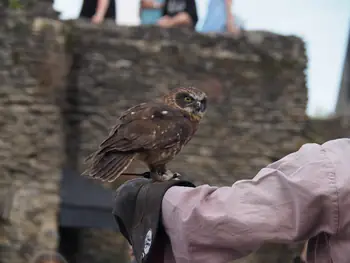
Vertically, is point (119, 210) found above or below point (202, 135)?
above

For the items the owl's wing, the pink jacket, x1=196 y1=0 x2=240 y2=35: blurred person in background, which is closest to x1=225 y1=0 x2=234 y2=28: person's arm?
x1=196 y1=0 x2=240 y2=35: blurred person in background

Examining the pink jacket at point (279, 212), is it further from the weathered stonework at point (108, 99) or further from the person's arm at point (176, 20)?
the person's arm at point (176, 20)

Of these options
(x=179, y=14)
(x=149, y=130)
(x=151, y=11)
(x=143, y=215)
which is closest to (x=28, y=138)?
(x=151, y=11)

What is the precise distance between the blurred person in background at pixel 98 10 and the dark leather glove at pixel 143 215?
5836 millimetres

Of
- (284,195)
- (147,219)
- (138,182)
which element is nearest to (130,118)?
(138,182)

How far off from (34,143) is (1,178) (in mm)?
498

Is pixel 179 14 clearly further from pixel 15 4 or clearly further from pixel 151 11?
pixel 15 4

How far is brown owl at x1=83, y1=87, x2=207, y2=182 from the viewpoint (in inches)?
A: 81.4

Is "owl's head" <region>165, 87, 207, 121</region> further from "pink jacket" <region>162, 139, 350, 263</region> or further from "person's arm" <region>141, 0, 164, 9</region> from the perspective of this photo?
"person's arm" <region>141, 0, 164, 9</region>

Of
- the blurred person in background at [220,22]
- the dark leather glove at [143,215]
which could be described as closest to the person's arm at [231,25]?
the blurred person in background at [220,22]

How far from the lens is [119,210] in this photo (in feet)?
5.58

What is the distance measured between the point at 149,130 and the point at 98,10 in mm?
5462

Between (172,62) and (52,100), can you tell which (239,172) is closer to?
(172,62)

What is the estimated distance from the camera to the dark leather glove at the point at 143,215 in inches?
60.0
